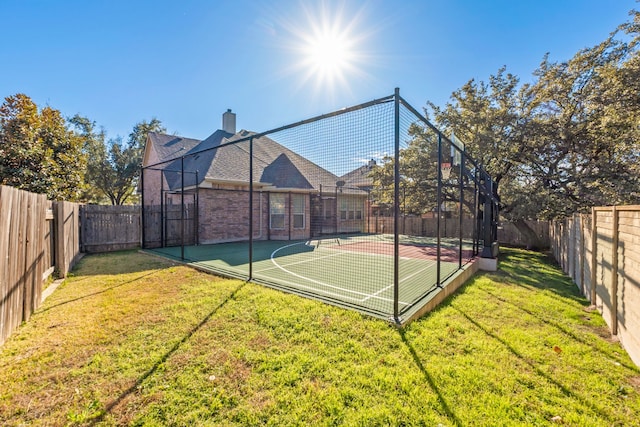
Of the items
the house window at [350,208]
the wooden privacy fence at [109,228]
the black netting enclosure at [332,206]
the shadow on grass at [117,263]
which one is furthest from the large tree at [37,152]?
the house window at [350,208]

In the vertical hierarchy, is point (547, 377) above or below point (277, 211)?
below

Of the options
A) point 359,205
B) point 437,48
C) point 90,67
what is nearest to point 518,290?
point 437,48

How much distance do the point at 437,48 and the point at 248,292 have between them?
28.7ft

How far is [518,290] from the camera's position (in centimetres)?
536

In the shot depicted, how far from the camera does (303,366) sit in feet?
8.50

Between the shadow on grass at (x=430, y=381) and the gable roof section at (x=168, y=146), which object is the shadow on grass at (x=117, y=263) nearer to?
the shadow on grass at (x=430, y=381)

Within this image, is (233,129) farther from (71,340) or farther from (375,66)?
(71,340)

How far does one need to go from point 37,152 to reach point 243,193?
6.73 meters

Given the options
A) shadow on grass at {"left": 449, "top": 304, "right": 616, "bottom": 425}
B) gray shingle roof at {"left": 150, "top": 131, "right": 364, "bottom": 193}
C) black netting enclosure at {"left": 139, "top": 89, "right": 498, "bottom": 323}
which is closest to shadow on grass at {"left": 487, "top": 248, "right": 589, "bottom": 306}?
black netting enclosure at {"left": 139, "top": 89, "right": 498, "bottom": 323}

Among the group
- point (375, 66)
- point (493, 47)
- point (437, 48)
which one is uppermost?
point (493, 47)

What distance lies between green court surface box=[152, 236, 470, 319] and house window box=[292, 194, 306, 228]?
3710mm

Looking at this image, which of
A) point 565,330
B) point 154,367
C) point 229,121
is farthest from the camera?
point 229,121

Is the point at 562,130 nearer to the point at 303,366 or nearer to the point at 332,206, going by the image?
Answer: the point at 332,206

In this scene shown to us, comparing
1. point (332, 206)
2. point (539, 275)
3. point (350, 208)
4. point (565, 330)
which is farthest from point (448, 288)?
point (350, 208)
